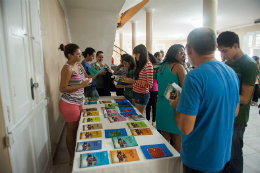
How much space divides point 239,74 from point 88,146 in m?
1.35

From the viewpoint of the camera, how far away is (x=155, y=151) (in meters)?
1.08

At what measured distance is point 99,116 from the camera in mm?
1737

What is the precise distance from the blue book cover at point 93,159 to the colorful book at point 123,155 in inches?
1.8

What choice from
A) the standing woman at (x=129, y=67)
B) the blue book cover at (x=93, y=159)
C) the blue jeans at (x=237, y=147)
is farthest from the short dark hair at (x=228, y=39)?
the standing woman at (x=129, y=67)

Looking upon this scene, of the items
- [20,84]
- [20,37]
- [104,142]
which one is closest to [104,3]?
[20,37]

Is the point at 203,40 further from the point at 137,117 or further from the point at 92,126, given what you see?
the point at 92,126

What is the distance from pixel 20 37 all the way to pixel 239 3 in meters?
7.43

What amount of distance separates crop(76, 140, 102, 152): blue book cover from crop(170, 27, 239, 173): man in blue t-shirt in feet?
2.01

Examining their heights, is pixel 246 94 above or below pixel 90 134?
above

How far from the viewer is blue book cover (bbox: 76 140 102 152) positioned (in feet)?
3.65

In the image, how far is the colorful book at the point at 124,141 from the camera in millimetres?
1151

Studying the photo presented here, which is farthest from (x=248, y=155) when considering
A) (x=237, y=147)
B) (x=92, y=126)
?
(x=92, y=126)

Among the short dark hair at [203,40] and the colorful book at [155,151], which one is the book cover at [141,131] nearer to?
the colorful book at [155,151]

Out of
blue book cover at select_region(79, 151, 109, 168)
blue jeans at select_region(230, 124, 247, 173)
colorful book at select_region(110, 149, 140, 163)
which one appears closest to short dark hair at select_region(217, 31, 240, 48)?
blue jeans at select_region(230, 124, 247, 173)
